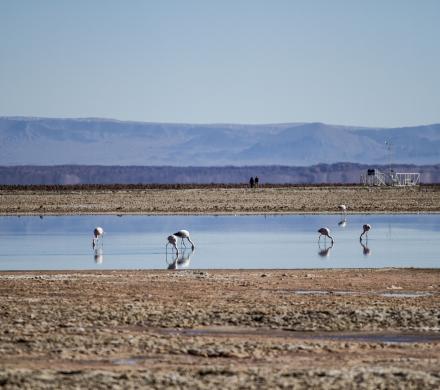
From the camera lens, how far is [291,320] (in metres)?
17.0

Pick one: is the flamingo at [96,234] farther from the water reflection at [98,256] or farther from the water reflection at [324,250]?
the water reflection at [324,250]

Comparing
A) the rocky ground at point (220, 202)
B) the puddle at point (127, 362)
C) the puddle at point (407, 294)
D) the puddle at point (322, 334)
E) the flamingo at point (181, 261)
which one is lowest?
the puddle at point (127, 362)

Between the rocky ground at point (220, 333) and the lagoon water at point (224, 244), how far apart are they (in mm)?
4974

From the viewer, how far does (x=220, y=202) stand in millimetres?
67125

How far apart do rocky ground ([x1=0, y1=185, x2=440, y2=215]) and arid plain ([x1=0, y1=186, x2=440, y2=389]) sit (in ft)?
113

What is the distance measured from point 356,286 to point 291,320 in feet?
17.8

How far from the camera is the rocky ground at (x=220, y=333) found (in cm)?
1275

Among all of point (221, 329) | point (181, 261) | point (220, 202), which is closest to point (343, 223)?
point (181, 261)

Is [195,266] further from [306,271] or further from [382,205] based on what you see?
[382,205]

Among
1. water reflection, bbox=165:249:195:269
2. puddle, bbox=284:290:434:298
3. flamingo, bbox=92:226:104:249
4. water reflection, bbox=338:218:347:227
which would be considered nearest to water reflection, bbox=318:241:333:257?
water reflection, bbox=165:249:195:269

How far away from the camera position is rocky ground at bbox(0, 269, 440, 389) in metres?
12.8

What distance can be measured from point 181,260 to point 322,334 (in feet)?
46.4

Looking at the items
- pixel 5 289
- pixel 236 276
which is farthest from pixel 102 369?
pixel 236 276

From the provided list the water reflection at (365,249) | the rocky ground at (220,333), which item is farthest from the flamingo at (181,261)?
the water reflection at (365,249)
